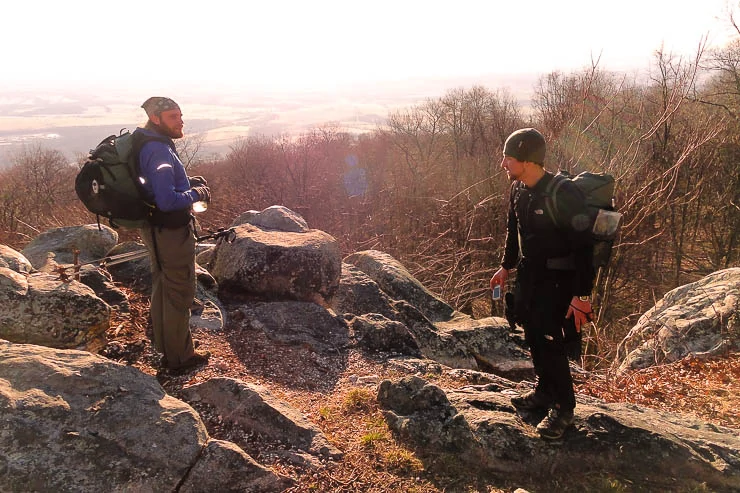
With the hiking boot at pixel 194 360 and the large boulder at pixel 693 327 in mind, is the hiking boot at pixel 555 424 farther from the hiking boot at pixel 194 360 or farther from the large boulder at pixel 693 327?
the large boulder at pixel 693 327

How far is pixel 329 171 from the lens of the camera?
29688mm

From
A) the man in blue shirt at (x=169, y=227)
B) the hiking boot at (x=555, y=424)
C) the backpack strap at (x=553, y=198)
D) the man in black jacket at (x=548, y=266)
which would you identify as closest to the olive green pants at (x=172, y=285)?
the man in blue shirt at (x=169, y=227)

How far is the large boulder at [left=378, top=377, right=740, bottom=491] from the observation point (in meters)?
3.10

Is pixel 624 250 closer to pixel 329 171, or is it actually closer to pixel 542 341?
pixel 542 341

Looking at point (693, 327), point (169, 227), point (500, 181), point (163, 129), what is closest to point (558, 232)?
point (169, 227)

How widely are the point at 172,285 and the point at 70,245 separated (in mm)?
3878

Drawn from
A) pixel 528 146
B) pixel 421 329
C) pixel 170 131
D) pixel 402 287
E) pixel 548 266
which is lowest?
pixel 421 329

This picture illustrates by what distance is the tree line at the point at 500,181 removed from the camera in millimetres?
10945

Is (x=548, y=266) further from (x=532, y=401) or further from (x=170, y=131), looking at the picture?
(x=170, y=131)

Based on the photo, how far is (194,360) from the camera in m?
4.30

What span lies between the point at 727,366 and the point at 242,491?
225 inches

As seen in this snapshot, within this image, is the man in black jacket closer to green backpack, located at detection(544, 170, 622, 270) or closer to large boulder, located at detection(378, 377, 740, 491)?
green backpack, located at detection(544, 170, 622, 270)

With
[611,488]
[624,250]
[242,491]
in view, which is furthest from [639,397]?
[624,250]

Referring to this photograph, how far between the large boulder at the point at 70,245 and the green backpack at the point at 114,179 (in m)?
3.46
